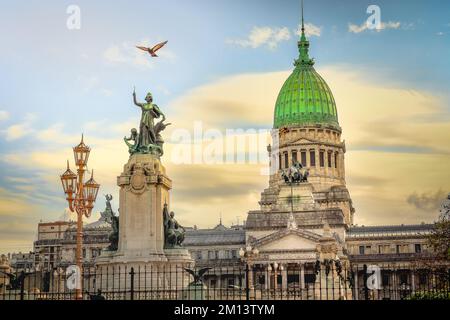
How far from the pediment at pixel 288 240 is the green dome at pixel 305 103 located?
30641mm

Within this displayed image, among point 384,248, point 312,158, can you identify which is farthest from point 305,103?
point 384,248

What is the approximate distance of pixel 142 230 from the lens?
156 feet

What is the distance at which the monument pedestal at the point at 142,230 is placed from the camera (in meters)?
47.2

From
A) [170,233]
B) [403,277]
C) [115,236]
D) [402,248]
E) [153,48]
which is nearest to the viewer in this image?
[153,48]

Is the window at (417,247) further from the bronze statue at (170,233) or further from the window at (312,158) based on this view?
the bronze statue at (170,233)

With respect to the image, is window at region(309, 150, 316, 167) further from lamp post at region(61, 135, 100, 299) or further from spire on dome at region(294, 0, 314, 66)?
lamp post at region(61, 135, 100, 299)

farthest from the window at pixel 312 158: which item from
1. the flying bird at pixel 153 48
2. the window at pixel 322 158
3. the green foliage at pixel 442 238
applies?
the flying bird at pixel 153 48

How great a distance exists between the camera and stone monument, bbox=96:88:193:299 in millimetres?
47062

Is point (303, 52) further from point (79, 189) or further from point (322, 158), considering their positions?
point (79, 189)

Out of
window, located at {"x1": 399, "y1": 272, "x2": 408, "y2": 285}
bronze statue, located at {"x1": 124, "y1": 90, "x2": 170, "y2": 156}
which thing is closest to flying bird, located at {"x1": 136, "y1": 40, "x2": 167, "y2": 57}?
bronze statue, located at {"x1": 124, "y1": 90, "x2": 170, "y2": 156}

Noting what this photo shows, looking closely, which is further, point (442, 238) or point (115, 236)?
point (442, 238)

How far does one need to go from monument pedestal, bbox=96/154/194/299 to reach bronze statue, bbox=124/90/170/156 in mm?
874

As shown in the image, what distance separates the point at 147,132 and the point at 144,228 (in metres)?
6.21
